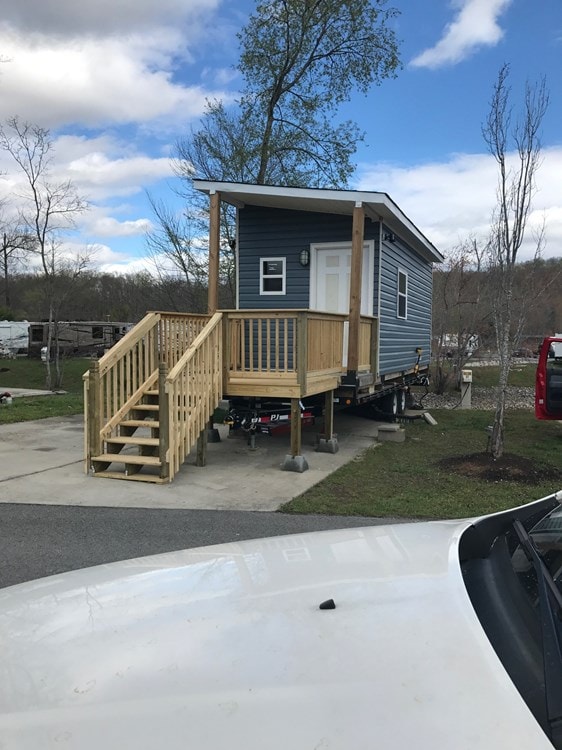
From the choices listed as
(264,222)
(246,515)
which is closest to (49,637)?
(246,515)

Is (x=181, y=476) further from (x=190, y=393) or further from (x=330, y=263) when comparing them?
Answer: (x=330, y=263)

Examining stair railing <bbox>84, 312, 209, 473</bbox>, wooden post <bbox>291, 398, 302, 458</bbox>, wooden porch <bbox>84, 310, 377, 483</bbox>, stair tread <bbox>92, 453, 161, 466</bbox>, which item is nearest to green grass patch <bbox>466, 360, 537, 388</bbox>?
wooden porch <bbox>84, 310, 377, 483</bbox>

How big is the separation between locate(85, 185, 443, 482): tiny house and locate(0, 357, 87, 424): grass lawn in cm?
338

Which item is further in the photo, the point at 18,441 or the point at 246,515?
the point at 18,441

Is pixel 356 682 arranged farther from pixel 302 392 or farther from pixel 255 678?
pixel 302 392

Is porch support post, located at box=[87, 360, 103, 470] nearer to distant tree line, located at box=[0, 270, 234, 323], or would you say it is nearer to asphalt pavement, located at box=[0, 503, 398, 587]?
asphalt pavement, located at box=[0, 503, 398, 587]

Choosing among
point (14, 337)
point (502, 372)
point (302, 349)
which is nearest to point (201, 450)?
point (302, 349)

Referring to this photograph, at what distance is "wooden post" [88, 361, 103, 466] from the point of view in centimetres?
690

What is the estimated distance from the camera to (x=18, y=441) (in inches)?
361

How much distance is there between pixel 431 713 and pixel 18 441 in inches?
364

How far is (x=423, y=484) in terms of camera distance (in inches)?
268

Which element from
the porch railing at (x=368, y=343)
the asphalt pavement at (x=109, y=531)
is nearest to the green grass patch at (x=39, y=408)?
the asphalt pavement at (x=109, y=531)

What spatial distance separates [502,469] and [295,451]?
2618 millimetres

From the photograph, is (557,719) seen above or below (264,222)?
below
